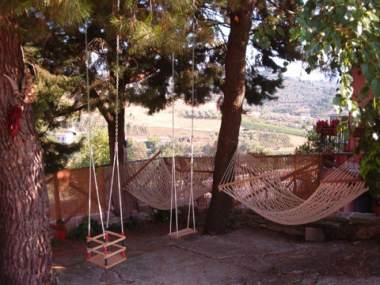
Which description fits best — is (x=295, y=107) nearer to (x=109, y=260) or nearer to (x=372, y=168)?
(x=372, y=168)

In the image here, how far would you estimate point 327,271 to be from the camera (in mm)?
3502

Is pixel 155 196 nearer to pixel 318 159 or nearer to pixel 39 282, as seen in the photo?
pixel 318 159

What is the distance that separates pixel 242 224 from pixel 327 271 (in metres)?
1.93

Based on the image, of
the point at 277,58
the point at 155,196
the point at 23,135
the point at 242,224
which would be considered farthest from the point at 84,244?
the point at 277,58

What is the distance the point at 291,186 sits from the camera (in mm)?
4789

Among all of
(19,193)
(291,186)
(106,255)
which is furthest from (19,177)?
(291,186)

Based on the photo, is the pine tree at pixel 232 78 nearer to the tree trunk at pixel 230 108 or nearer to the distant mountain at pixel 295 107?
the tree trunk at pixel 230 108

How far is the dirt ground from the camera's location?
351 cm

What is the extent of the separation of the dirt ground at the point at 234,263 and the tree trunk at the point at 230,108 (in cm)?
23

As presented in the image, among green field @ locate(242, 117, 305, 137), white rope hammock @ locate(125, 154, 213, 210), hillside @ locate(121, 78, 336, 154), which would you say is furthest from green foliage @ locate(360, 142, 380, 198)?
green field @ locate(242, 117, 305, 137)

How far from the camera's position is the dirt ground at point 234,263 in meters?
3.51

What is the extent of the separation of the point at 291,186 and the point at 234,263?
3.87 feet

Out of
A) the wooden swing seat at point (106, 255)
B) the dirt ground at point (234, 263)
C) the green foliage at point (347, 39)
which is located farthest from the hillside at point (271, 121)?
the green foliage at point (347, 39)

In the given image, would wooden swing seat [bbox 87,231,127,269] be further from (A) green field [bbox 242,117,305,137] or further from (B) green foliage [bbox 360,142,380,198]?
(A) green field [bbox 242,117,305,137]
